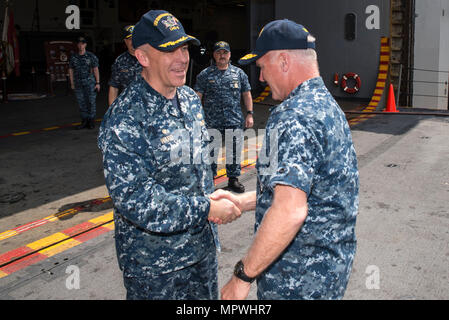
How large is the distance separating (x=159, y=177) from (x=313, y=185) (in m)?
0.85

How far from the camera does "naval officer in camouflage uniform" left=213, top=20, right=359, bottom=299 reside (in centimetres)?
195

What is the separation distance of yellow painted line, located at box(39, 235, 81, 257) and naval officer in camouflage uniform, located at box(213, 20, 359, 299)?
10.3 feet

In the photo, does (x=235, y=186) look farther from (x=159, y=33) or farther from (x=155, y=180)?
(x=159, y=33)

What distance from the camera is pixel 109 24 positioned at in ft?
106

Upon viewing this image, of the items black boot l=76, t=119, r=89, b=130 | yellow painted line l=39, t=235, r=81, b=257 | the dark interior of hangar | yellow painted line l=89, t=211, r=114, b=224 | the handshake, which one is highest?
the dark interior of hangar

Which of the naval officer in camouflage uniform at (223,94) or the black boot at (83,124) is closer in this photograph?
the naval officer in camouflage uniform at (223,94)

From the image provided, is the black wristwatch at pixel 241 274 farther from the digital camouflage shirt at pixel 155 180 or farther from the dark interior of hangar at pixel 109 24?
the dark interior of hangar at pixel 109 24

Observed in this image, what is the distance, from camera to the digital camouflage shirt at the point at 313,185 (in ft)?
6.44

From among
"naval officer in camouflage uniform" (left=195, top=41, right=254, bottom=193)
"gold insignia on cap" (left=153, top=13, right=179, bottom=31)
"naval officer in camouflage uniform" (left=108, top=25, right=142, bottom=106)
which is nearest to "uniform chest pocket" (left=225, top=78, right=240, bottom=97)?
"naval officer in camouflage uniform" (left=195, top=41, right=254, bottom=193)

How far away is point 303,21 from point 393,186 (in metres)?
11.2

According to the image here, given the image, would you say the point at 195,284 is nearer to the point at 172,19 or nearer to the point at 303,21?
the point at 172,19

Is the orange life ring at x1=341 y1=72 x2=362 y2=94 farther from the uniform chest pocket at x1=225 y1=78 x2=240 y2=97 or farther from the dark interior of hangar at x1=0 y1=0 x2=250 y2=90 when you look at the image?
the uniform chest pocket at x1=225 y1=78 x2=240 y2=97

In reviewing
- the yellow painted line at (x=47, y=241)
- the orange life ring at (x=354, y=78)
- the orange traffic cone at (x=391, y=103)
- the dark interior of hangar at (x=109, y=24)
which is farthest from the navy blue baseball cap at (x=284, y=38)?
the dark interior of hangar at (x=109, y=24)

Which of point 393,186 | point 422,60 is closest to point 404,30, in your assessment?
point 422,60
